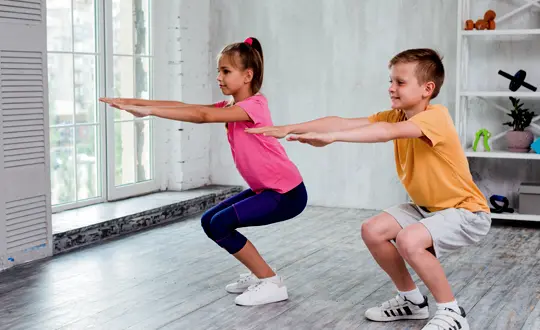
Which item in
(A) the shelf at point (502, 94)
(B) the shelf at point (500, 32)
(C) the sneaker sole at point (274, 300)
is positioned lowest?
(C) the sneaker sole at point (274, 300)

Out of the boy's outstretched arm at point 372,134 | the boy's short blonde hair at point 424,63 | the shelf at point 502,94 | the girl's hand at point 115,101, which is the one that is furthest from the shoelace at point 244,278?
the shelf at point 502,94

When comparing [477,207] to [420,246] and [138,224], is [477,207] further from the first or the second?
[138,224]

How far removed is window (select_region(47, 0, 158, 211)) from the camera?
4535 mm

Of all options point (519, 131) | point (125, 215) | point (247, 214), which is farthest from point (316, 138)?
point (519, 131)

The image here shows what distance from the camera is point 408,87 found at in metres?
2.69

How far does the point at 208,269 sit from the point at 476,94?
83.6 inches

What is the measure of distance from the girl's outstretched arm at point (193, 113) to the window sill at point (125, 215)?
4.76ft

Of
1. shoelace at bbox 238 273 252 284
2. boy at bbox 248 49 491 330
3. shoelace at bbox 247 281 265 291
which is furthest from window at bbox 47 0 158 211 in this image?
boy at bbox 248 49 491 330

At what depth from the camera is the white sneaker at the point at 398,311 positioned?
9.30 feet

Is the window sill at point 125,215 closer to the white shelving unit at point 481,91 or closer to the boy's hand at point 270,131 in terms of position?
the white shelving unit at point 481,91

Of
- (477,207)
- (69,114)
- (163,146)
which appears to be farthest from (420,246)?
(163,146)

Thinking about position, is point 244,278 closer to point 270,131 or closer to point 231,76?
point 231,76

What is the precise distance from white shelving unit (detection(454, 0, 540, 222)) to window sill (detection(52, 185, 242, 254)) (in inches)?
69.5

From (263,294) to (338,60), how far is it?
2.73 meters
